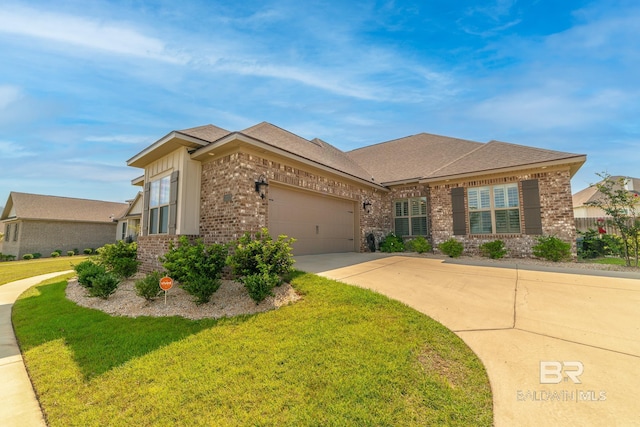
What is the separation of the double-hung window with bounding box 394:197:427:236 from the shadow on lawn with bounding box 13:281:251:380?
953 centimetres

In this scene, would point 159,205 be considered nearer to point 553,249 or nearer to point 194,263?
point 194,263

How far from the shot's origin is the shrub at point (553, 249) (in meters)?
8.16

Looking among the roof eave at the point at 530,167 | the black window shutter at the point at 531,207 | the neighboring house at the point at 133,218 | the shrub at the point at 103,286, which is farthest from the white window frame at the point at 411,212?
the neighboring house at the point at 133,218

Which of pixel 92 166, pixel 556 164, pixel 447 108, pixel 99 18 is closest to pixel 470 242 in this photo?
pixel 556 164

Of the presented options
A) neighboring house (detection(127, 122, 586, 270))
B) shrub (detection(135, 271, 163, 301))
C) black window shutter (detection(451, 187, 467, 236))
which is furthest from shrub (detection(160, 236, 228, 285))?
black window shutter (detection(451, 187, 467, 236))

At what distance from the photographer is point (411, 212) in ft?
39.6

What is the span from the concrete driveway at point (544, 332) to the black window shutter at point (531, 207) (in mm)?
3120

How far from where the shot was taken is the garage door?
7839 millimetres

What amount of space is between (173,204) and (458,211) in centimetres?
995

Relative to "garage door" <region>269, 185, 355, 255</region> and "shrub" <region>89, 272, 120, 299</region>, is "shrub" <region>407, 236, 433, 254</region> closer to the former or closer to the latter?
"garage door" <region>269, 185, 355, 255</region>

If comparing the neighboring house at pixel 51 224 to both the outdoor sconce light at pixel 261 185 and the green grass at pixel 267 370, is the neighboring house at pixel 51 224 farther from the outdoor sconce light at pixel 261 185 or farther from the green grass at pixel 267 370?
the outdoor sconce light at pixel 261 185

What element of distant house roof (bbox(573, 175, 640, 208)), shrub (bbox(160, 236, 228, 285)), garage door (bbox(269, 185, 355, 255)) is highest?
distant house roof (bbox(573, 175, 640, 208))

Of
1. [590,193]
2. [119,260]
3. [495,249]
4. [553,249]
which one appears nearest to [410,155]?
[495,249]

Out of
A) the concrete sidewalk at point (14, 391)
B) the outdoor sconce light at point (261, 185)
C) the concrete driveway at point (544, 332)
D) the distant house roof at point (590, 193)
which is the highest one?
the distant house roof at point (590, 193)
